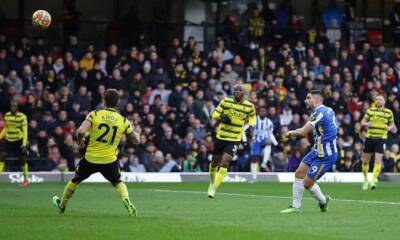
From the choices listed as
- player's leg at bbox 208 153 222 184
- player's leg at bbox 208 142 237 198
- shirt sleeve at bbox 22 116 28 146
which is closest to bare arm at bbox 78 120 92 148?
player's leg at bbox 208 142 237 198

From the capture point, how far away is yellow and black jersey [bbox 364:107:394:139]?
2652 centimetres

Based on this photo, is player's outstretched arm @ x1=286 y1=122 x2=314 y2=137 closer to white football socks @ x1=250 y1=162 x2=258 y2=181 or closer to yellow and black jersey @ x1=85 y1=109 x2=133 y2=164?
yellow and black jersey @ x1=85 y1=109 x2=133 y2=164

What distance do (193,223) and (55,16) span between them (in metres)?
19.1

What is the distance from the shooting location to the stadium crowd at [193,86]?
29.5 meters

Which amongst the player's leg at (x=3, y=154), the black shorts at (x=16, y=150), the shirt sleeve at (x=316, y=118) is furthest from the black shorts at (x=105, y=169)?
the player's leg at (x=3, y=154)

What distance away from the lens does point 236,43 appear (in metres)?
34.5

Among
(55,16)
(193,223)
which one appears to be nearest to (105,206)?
(193,223)

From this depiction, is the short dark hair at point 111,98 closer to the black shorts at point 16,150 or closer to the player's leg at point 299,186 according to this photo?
the player's leg at point 299,186

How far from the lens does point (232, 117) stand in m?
22.1

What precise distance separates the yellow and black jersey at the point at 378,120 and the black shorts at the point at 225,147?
5.67 meters

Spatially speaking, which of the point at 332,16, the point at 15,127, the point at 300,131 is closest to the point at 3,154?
the point at 15,127

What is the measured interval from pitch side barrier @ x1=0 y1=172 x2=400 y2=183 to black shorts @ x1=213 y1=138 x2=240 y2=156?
680 cm

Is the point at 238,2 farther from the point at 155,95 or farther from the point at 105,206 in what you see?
the point at 105,206

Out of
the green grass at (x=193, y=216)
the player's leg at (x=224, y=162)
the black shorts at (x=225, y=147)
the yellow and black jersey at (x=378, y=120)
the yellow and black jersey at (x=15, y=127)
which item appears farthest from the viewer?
the yellow and black jersey at (x=378, y=120)
